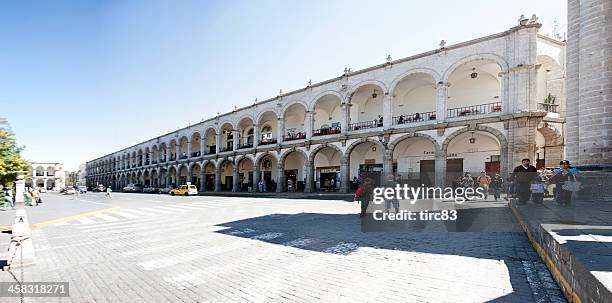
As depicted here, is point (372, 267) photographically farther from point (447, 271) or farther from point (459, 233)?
point (459, 233)

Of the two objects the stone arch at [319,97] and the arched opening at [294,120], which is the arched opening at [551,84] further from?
the arched opening at [294,120]

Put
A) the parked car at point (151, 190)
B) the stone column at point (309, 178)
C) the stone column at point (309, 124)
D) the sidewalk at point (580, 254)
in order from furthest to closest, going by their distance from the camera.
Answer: the parked car at point (151, 190)
the stone column at point (309, 124)
the stone column at point (309, 178)
the sidewalk at point (580, 254)

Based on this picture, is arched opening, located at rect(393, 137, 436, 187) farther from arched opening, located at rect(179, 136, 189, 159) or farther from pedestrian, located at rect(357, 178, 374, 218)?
arched opening, located at rect(179, 136, 189, 159)

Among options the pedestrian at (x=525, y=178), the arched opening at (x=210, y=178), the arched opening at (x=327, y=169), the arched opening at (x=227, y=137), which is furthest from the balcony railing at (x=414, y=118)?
the arched opening at (x=210, y=178)

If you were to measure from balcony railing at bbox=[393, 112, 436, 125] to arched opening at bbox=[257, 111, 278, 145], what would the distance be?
619 inches

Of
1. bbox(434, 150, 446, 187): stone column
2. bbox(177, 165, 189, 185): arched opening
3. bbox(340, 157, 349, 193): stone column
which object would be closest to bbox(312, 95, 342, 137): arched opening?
bbox(340, 157, 349, 193): stone column

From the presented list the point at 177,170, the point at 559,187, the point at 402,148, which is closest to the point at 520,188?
the point at 559,187

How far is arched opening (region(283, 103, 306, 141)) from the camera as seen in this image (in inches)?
1332

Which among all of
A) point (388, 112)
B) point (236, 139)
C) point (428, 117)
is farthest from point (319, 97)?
point (236, 139)

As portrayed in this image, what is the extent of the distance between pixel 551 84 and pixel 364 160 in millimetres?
15430

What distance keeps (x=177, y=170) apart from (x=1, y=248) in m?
46.4

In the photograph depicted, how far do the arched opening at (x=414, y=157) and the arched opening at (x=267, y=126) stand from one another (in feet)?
52.4

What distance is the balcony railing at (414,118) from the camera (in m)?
23.9

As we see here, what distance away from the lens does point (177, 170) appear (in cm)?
5134
